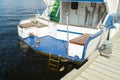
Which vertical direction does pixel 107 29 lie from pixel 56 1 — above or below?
below

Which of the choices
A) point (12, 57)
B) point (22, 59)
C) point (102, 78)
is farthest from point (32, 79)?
point (102, 78)

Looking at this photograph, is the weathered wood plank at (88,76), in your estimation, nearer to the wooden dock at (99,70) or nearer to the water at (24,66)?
the wooden dock at (99,70)

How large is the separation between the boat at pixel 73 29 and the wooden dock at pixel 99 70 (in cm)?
118

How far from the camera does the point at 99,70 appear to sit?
23.0ft

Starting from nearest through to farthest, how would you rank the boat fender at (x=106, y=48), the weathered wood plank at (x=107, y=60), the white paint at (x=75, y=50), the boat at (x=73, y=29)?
the weathered wood plank at (x=107, y=60) → the boat fender at (x=106, y=48) → the white paint at (x=75, y=50) → the boat at (x=73, y=29)

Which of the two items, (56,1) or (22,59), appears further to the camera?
(56,1)

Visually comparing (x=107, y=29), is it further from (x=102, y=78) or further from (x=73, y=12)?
(x=102, y=78)

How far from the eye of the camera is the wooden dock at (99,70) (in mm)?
6453

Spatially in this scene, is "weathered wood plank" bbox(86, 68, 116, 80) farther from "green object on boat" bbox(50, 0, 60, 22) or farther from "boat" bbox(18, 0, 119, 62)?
"green object on boat" bbox(50, 0, 60, 22)

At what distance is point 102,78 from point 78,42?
2.88 metres

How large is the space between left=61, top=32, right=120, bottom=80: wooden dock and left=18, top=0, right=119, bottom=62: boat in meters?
1.18

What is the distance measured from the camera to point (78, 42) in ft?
29.2

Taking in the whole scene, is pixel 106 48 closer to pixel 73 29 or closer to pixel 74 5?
pixel 73 29

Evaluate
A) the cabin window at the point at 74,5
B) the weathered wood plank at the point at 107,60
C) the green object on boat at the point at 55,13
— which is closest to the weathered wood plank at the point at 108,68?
the weathered wood plank at the point at 107,60
